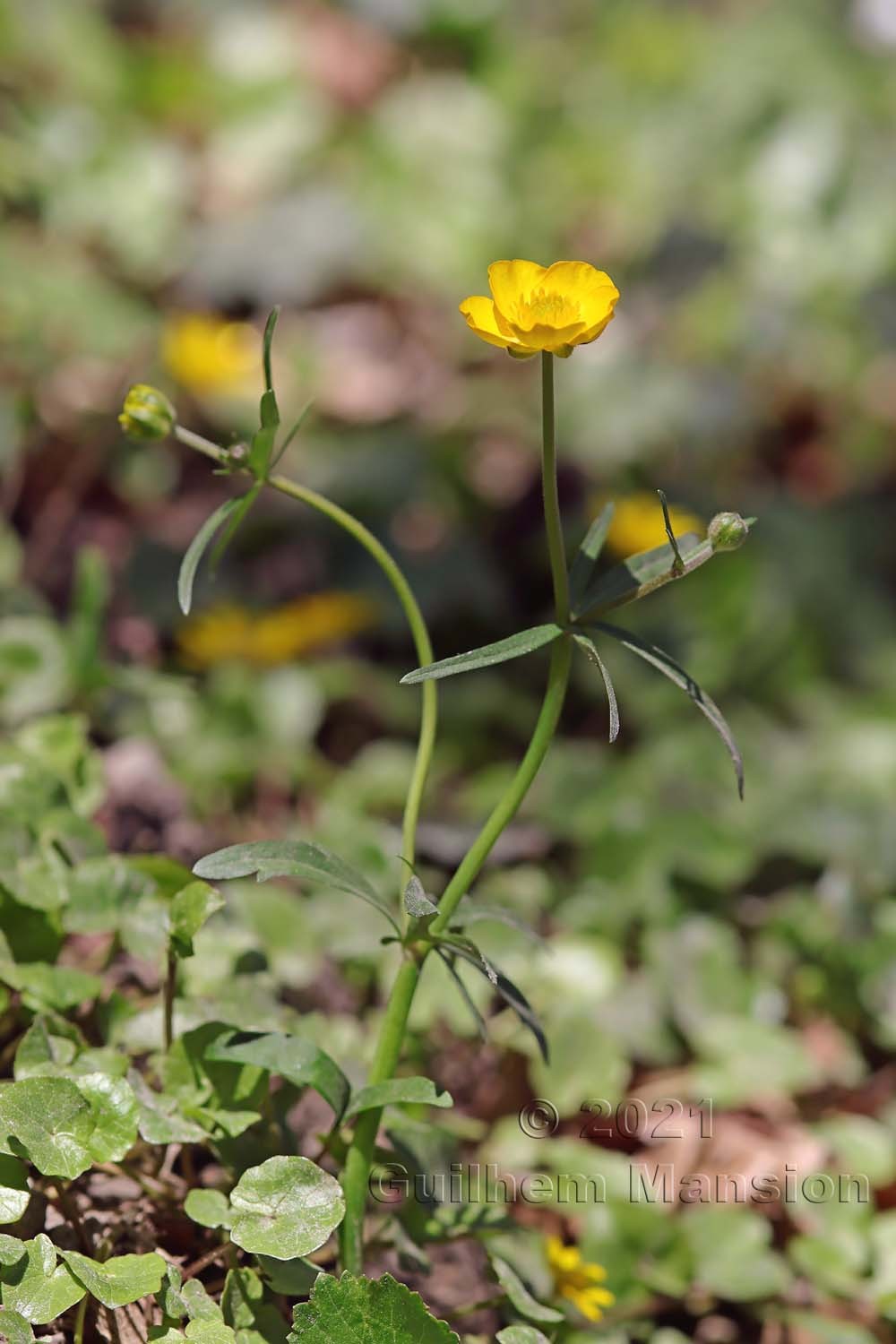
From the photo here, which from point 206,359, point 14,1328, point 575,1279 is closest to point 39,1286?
point 14,1328

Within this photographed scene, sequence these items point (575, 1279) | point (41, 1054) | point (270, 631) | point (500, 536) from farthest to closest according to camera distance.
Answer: point (500, 536) → point (270, 631) → point (575, 1279) → point (41, 1054)

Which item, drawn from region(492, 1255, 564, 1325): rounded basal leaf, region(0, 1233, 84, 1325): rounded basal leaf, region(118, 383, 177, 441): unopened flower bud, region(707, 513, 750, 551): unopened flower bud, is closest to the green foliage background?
region(492, 1255, 564, 1325): rounded basal leaf

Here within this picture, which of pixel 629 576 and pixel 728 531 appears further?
pixel 629 576

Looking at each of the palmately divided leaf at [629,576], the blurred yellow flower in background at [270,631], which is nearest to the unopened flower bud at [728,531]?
the palmately divided leaf at [629,576]

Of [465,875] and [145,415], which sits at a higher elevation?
[145,415]

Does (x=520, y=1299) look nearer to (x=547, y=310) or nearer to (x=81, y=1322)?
(x=81, y=1322)

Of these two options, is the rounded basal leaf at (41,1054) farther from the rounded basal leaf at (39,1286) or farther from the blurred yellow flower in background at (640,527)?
the blurred yellow flower in background at (640,527)
